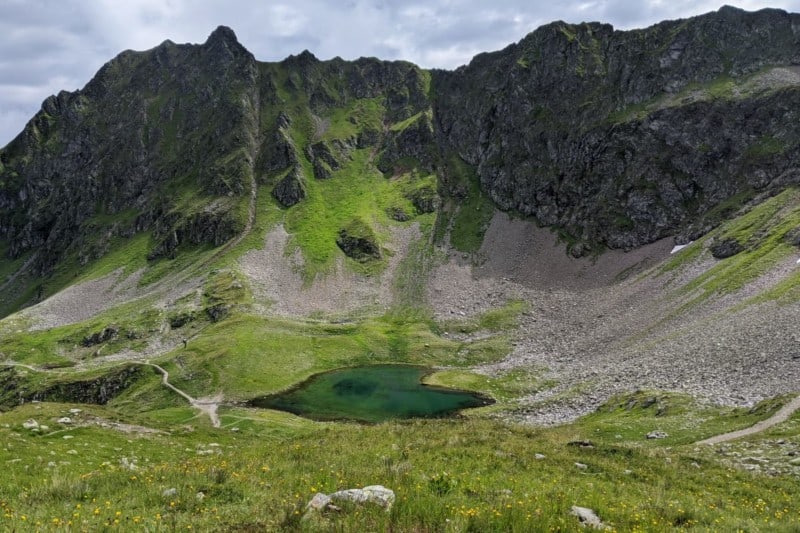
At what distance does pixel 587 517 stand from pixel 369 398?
254ft

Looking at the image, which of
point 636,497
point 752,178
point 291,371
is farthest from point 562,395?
point 752,178

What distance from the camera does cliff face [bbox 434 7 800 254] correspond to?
140 m

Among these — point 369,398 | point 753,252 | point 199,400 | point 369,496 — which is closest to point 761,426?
point 369,496

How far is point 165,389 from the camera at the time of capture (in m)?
96.4

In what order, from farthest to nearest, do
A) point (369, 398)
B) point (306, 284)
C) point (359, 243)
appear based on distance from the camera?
point (359, 243), point (306, 284), point (369, 398)

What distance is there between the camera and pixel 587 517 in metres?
13.4

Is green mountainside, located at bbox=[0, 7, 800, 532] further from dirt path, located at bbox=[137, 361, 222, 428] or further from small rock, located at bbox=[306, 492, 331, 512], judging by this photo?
dirt path, located at bbox=[137, 361, 222, 428]

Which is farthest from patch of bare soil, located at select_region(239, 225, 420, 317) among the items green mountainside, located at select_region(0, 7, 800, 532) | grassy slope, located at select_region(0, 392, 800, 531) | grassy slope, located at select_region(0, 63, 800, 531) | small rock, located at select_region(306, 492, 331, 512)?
small rock, located at select_region(306, 492, 331, 512)

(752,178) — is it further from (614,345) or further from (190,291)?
(190,291)

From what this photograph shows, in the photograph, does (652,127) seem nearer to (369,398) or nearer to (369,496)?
(369,398)

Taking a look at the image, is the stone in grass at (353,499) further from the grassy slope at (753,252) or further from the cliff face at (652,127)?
the cliff face at (652,127)

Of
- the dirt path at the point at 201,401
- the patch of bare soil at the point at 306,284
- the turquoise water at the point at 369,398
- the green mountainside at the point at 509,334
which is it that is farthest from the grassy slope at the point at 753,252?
the dirt path at the point at 201,401

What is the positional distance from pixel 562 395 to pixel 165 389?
235ft

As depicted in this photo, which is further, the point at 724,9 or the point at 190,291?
the point at 724,9
